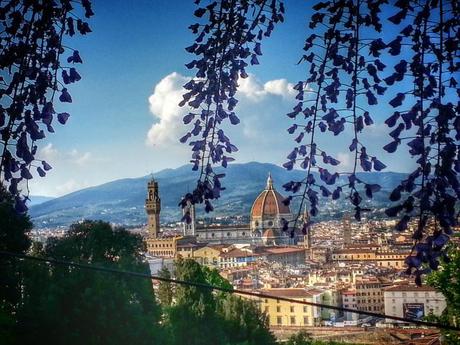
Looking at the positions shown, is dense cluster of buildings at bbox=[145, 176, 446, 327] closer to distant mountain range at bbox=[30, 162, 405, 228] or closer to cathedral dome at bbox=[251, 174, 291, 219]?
cathedral dome at bbox=[251, 174, 291, 219]

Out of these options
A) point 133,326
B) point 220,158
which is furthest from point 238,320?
point 220,158

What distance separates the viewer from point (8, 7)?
2.99ft

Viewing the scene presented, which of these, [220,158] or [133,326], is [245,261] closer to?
[133,326]

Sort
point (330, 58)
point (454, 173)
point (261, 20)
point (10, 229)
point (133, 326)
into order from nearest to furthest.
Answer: point (454, 173) → point (330, 58) → point (261, 20) → point (133, 326) → point (10, 229)

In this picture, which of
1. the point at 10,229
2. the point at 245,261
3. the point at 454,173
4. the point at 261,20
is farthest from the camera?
the point at 245,261

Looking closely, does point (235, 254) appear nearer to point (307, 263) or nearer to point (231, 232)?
point (307, 263)

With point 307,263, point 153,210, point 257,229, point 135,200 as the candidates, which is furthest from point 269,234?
point 135,200

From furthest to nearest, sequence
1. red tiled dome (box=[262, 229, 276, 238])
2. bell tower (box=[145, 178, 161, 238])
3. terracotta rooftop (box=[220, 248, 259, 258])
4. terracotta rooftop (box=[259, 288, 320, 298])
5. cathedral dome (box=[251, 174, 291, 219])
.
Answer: cathedral dome (box=[251, 174, 291, 219]) → red tiled dome (box=[262, 229, 276, 238]) → bell tower (box=[145, 178, 161, 238]) → terracotta rooftop (box=[220, 248, 259, 258]) → terracotta rooftop (box=[259, 288, 320, 298])

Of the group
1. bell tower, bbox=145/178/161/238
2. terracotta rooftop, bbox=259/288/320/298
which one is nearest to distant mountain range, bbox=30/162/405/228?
bell tower, bbox=145/178/161/238

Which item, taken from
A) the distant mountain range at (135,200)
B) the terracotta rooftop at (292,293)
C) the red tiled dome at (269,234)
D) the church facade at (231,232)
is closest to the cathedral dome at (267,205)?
the church facade at (231,232)

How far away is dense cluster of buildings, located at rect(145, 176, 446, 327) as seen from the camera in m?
13.1

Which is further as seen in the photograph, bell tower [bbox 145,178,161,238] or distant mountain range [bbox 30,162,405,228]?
distant mountain range [bbox 30,162,405,228]

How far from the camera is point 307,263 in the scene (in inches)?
1249

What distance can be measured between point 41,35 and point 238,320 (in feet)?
23.5
